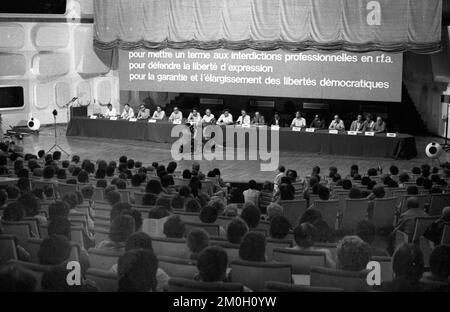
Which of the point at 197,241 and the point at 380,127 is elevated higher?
the point at 380,127

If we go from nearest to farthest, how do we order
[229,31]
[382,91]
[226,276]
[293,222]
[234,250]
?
[226,276] < [234,250] < [293,222] < [382,91] < [229,31]

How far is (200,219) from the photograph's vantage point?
7148 millimetres

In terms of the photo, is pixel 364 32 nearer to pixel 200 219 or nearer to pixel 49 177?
pixel 49 177

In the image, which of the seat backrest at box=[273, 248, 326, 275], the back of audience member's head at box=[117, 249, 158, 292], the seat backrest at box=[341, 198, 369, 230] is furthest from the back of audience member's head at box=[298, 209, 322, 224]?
the back of audience member's head at box=[117, 249, 158, 292]

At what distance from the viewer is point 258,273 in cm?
508

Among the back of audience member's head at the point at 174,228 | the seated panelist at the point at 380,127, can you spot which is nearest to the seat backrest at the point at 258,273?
the back of audience member's head at the point at 174,228

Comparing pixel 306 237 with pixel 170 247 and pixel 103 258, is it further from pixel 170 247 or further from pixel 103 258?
pixel 103 258

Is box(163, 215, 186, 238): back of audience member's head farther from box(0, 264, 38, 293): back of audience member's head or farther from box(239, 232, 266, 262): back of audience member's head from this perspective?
box(0, 264, 38, 293): back of audience member's head

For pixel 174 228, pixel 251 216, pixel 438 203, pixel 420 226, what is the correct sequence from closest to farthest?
pixel 174 228 → pixel 251 216 → pixel 420 226 → pixel 438 203

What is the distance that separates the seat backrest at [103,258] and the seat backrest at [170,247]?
514 mm

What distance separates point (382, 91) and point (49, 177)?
11.3 metres

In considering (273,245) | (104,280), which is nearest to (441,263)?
(273,245)

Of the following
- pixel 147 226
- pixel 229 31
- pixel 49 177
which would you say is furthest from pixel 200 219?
pixel 229 31

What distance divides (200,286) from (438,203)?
5602mm
